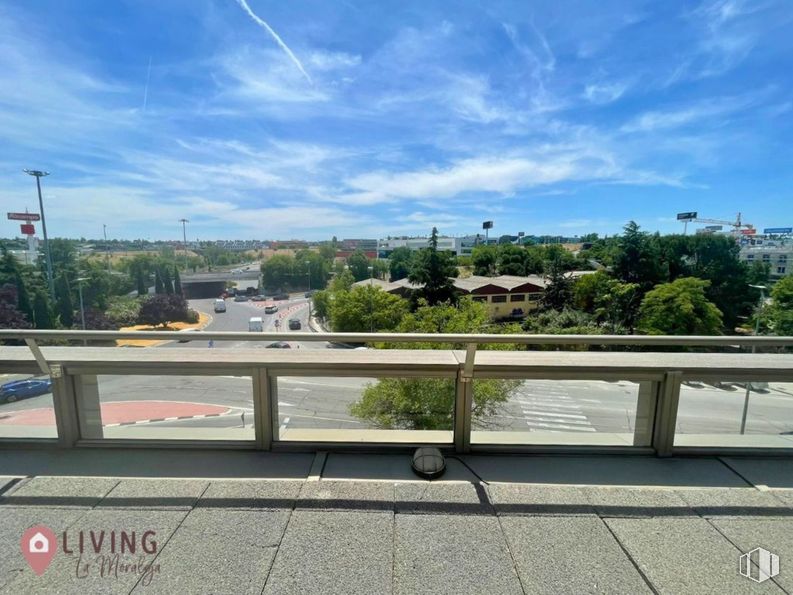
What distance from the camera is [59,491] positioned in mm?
2146

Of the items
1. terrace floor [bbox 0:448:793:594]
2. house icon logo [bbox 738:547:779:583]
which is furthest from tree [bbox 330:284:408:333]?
house icon logo [bbox 738:547:779:583]

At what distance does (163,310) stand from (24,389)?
22.9 meters

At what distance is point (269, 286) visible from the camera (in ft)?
194

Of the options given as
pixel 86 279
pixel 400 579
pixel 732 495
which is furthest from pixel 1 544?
pixel 86 279

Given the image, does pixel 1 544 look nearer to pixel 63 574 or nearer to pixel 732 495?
pixel 63 574

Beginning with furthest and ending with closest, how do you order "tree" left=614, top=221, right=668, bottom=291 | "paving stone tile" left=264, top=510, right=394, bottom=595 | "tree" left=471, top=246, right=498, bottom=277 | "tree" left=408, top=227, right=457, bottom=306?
"tree" left=471, top=246, right=498, bottom=277, "tree" left=408, top=227, right=457, bottom=306, "tree" left=614, top=221, right=668, bottom=291, "paving stone tile" left=264, top=510, right=394, bottom=595

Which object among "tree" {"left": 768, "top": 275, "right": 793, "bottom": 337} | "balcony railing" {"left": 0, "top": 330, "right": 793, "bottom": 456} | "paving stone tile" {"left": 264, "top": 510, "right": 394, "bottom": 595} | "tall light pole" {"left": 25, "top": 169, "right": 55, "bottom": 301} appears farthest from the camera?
"tree" {"left": 768, "top": 275, "right": 793, "bottom": 337}

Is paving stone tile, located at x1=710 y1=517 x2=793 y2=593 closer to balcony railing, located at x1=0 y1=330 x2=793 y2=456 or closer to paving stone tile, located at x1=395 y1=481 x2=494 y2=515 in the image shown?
balcony railing, located at x1=0 y1=330 x2=793 y2=456

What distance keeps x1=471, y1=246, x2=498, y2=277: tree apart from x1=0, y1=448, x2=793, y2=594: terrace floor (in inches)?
2600

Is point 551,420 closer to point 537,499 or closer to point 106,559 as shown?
point 537,499

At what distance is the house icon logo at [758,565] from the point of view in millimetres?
1595

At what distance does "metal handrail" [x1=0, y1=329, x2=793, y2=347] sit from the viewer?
2268mm

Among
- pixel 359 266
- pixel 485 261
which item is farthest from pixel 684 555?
pixel 485 261

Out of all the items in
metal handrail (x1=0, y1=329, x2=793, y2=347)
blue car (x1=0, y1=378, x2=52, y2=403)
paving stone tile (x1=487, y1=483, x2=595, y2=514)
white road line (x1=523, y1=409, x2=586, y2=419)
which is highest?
metal handrail (x1=0, y1=329, x2=793, y2=347)
